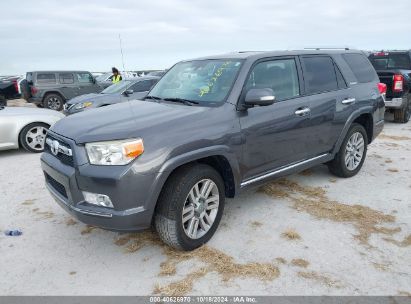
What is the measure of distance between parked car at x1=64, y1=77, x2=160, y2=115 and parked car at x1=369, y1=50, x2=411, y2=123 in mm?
6363

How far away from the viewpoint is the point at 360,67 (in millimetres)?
5422

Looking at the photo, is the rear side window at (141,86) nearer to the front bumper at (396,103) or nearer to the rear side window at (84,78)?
the rear side window at (84,78)

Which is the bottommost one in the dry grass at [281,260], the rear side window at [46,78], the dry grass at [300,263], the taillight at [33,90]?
the dry grass at [300,263]

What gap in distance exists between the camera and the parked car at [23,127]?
7258 mm

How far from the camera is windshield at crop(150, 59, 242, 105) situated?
3.78 meters

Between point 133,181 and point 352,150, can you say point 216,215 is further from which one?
point 352,150

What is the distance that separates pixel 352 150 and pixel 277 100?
1961 millimetres

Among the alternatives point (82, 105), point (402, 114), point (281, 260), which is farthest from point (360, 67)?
point (82, 105)

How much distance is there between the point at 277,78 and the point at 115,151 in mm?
2177

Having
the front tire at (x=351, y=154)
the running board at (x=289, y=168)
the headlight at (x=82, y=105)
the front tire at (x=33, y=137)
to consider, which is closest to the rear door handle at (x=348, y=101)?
the front tire at (x=351, y=154)

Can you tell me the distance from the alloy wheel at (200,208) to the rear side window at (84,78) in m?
14.7

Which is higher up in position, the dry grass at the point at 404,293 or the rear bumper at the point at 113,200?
the rear bumper at the point at 113,200

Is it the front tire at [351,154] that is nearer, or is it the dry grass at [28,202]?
the dry grass at [28,202]

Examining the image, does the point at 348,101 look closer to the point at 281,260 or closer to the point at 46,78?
the point at 281,260
